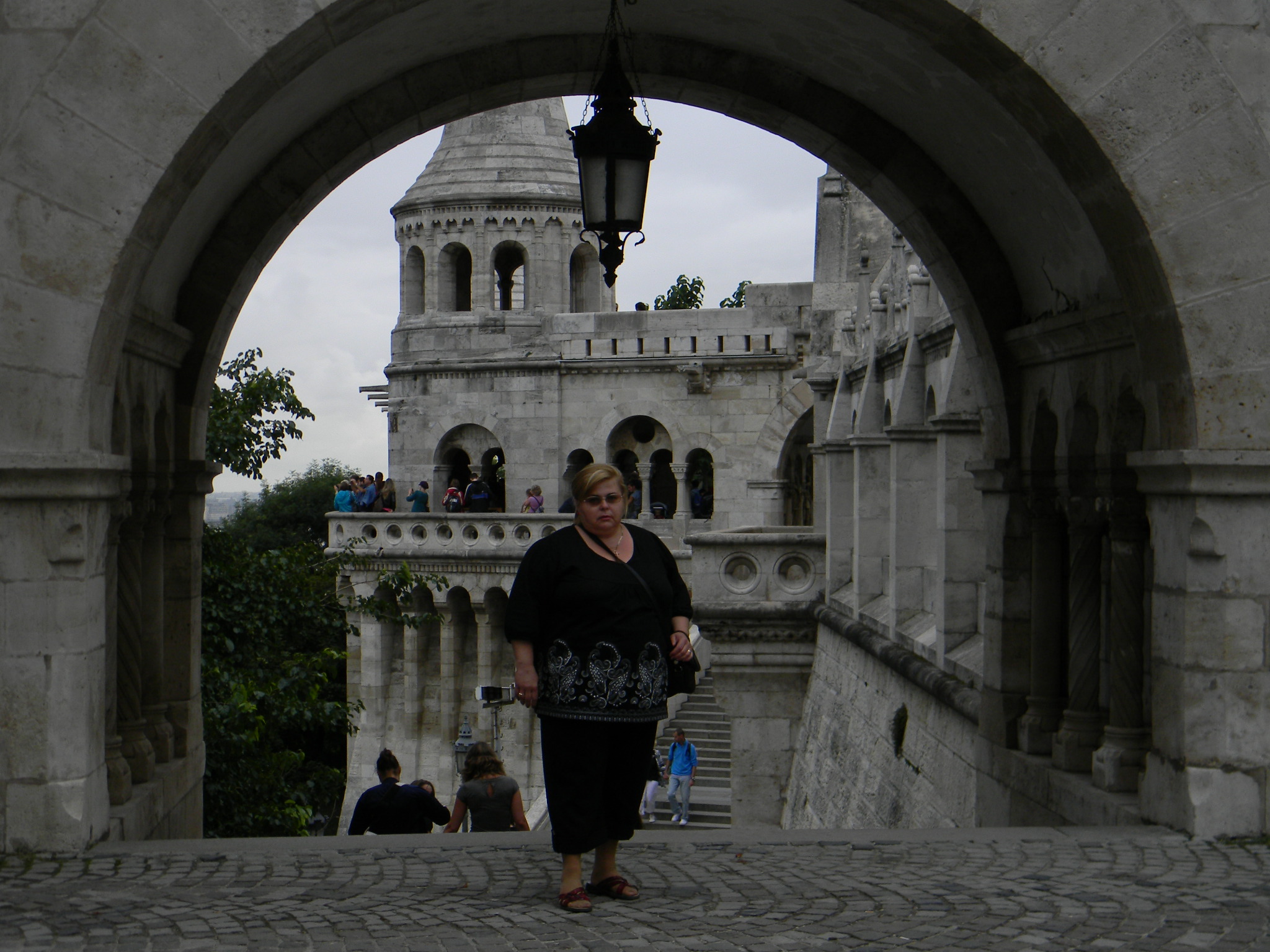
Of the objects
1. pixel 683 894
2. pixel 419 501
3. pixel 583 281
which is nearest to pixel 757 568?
pixel 683 894

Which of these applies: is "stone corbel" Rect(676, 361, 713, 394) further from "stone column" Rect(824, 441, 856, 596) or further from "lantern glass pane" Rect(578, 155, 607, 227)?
"lantern glass pane" Rect(578, 155, 607, 227)

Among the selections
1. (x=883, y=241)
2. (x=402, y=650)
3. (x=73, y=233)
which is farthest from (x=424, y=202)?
(x=73, y=233)

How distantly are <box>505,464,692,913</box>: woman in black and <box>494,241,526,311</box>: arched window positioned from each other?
2554cm

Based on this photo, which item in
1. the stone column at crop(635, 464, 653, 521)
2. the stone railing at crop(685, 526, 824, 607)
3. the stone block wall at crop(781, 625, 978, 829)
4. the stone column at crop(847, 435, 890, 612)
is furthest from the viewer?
the stone column at crop(635, 464, 653, 521)

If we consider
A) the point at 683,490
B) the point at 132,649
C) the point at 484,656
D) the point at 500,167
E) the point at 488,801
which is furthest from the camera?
the point at 500,167

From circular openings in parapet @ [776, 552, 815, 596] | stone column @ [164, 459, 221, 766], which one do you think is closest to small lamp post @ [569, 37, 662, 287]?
stone column @ [164, 459, 221, 766]

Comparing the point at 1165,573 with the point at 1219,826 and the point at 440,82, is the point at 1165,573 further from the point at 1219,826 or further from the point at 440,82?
the point at 440,82

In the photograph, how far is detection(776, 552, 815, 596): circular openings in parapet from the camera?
14219 mm

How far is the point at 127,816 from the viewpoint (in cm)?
502

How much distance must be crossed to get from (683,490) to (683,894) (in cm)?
2303

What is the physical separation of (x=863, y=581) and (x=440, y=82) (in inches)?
288

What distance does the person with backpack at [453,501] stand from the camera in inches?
1064

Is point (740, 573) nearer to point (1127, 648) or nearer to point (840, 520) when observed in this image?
point (840, 520)

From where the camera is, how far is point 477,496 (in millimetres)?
26578
